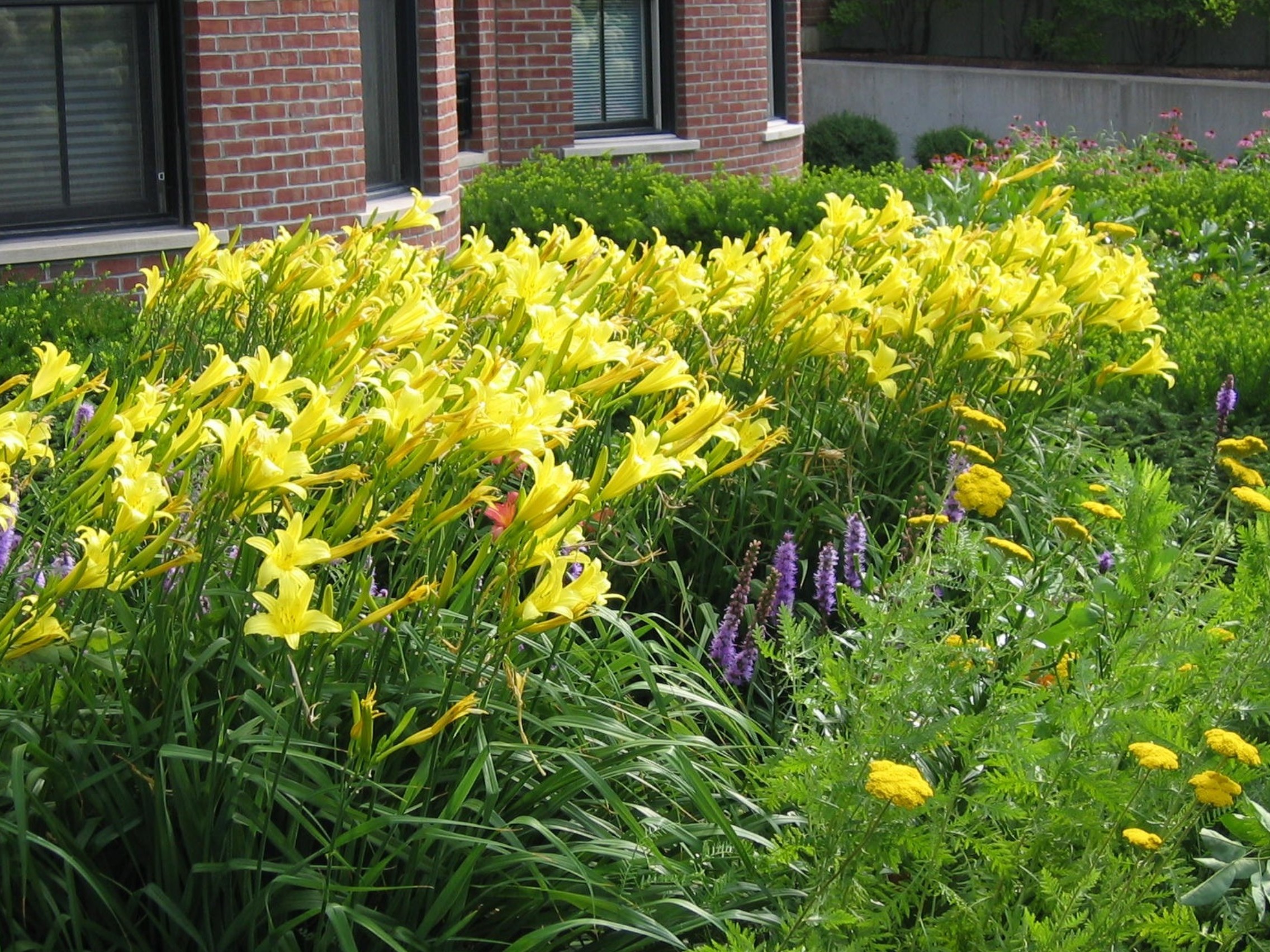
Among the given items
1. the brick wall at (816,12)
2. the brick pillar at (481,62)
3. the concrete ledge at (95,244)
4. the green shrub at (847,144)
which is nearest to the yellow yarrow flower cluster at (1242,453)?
the concrete ledge at (95,244)

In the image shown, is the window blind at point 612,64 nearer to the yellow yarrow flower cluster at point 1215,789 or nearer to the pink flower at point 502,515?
the pink flower at point 502,515

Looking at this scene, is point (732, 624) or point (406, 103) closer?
point (732, 624)

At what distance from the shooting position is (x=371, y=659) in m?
3.10

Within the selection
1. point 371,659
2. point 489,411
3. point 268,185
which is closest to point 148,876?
point 371,659

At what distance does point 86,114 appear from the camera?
9078mm

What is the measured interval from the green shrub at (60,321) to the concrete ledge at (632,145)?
703cm

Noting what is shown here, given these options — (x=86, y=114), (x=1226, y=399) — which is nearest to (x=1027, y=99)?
(x=86, y=114)

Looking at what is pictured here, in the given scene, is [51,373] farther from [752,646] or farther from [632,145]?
[632,145]

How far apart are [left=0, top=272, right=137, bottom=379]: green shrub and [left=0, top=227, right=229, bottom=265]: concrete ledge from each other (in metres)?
0.97

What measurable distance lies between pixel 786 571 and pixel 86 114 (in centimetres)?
647

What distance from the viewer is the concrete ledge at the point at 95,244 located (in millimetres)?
8656

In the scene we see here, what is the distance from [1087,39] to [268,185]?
77.4 feet

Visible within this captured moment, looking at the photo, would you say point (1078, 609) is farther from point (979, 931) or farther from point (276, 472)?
point (276, 472)

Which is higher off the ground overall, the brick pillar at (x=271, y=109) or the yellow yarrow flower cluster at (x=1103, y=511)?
the brick pillar at (x=271, y=109)
